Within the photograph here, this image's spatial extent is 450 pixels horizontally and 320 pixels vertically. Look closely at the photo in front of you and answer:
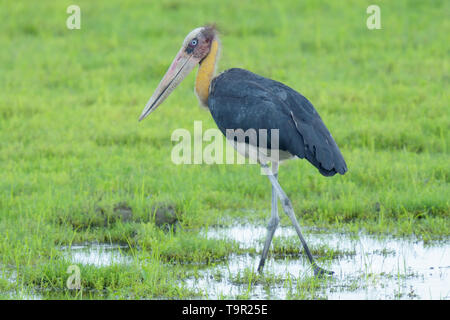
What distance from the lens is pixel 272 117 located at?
229 inches

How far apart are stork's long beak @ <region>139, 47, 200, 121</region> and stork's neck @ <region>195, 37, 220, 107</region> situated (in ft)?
0.38

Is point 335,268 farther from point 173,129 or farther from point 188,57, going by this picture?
point 173,129

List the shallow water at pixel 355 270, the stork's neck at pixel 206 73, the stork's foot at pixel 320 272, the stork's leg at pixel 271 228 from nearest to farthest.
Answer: the shallow water at pixel 355 270 < the stork's foot at pixel 320 272 < the stork's leg at pixel 271 228 < the stork's neck at pixel 206 73

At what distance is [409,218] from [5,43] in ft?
27.9

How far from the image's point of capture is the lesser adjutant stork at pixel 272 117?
560 centimetres

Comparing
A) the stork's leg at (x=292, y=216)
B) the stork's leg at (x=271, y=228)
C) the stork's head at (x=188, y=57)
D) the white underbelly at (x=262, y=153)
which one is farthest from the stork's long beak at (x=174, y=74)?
the stork's leg at (x=292, y=216)

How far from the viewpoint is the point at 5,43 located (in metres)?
13.4

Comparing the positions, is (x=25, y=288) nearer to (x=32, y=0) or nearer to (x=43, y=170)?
(x=43, y=170)

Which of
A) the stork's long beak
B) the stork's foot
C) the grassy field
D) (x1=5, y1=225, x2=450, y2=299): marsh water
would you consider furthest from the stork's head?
the stork's foot

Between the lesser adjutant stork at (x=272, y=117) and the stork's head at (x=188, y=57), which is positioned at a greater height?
the stork's head at (x=188, y=57)

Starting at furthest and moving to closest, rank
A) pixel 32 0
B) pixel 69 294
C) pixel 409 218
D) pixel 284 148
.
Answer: pixel 32 0 < pixel 409 218 < pixel 284 148 < pixel 69 294

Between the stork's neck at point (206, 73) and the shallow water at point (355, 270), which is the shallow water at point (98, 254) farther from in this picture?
the stork's neck at point (206, 73)

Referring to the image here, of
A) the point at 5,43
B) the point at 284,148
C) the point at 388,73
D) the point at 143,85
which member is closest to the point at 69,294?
the point at 284,148

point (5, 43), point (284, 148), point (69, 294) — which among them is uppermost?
point (5, 43)
